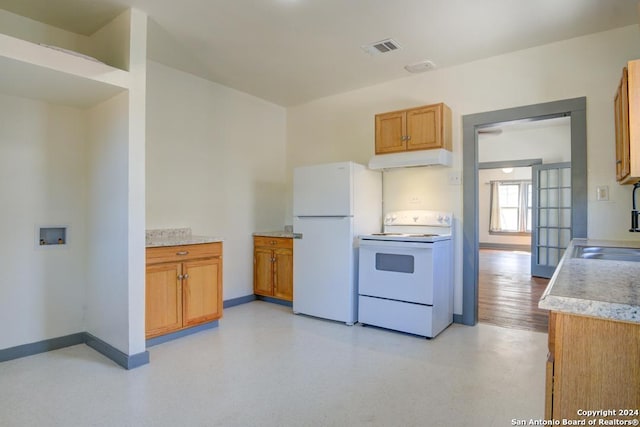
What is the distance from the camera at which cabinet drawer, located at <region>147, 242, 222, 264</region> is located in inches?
116

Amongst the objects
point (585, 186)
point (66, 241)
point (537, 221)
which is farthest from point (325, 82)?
point (537, 221)

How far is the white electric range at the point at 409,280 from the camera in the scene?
10.4ft

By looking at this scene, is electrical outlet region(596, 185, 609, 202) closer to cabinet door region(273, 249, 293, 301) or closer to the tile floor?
the tile floor

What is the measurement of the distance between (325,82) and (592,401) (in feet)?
12.6

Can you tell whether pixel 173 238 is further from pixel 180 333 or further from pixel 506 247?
pixel 506 247

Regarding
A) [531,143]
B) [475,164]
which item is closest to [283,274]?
[475,164]

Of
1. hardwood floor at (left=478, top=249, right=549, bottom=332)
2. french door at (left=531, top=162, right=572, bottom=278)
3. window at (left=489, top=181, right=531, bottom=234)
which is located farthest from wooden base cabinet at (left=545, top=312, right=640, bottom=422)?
window at (left=489, top=181, right=531, bottom=234)

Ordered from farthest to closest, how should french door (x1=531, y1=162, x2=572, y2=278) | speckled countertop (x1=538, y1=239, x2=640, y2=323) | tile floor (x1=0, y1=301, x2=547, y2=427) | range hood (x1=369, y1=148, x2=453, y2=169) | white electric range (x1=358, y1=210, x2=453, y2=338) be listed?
french door (x1=531, y1=162, x2=572, y2=278) → range hood (x1=369, y1=148, x2=453, y2=169) → white electric range (x1=358, y1=210, x2=453, y2=338) → tile floor (x1=0, y1=301, x2=547, y2=427) → speckled countertop (x1=538, y1=239, x2=640, y2=323)

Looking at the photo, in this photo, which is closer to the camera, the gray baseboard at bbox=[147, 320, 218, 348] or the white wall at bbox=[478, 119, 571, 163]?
the gray baseboard at bbox=[147, 320, 218, 348]

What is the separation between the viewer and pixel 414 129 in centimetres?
358

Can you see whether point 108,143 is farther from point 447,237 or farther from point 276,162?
point 447,237

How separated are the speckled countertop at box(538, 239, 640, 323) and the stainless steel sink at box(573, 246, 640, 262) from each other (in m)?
1.05

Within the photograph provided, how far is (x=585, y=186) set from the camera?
3.00 metres

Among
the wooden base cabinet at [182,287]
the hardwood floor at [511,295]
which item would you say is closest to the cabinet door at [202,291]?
the wooden base cabinet at [182,287]
